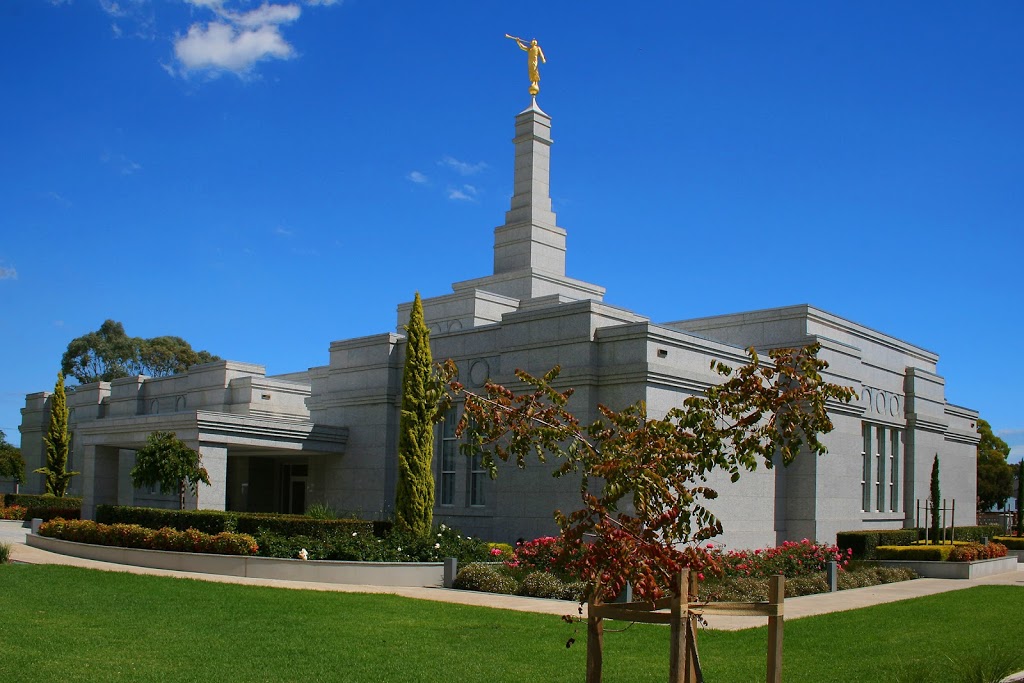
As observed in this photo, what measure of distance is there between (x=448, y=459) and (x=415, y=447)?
3538 mm

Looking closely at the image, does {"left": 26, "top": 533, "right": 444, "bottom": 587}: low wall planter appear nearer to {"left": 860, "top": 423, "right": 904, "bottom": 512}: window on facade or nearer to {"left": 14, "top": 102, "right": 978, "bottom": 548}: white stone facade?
{"left": 14, "top": 102, "right": 978, "bottom": 548}: white stone facade

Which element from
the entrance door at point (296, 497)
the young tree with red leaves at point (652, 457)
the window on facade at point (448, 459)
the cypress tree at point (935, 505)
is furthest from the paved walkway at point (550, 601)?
the entrance door at point (296, 497)

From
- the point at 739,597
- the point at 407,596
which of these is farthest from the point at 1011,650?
the point at 407,596

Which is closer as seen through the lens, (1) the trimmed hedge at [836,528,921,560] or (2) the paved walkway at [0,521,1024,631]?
(2) the paved walkway at [0,521,1024,631]

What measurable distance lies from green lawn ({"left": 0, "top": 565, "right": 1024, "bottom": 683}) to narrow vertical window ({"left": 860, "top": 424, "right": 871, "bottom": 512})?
12525 millimetres

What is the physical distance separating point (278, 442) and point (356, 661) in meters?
19.4

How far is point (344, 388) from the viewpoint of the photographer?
30391 mm

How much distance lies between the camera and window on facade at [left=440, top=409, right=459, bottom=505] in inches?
1054

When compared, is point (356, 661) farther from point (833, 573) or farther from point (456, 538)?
point (833, 573)

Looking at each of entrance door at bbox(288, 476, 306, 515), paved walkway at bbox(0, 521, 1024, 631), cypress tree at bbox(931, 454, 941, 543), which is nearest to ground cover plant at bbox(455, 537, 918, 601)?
paved walkway at bbox(0, 521, 1024, 631)

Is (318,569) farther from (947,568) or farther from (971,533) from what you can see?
(971,533)

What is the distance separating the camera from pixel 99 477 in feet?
104

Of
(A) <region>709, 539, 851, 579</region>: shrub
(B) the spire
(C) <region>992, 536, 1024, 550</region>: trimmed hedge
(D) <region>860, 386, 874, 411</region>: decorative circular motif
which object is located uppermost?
(B) the spire

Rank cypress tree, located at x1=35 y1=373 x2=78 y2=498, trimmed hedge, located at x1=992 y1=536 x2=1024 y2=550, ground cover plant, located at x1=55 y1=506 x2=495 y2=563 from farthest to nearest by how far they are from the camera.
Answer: cypress tree, located at x1=35 y1=373 x2=78 y2=498, trimmed hedge, located at x1=992 y1=536 x2=1024 y2=550, ground cover plant, located at x1=55 y1=506 x2=495 y2=563
